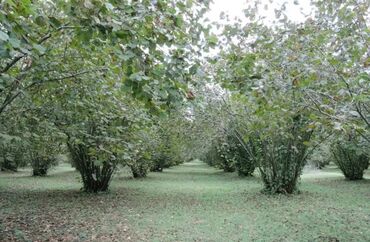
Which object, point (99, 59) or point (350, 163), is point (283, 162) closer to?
point (350, 163)

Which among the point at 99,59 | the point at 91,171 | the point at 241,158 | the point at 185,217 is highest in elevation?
the point at 99,59

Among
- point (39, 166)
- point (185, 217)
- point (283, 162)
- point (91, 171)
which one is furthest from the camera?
point (39, 166)

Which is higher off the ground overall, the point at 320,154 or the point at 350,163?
the point at 320,154

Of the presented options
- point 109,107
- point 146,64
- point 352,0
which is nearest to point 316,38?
point 352,0

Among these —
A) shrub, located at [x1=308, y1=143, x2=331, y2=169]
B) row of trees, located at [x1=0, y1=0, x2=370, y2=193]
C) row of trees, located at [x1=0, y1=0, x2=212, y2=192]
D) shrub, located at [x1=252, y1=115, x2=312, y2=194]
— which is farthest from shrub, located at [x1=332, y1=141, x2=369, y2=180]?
row of trees, located at [x1=0, y1=0, x2=212, y2=192]

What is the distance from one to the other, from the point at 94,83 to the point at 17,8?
379 centimetres

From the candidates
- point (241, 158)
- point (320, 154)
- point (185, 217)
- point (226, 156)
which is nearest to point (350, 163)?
point (320, 154)

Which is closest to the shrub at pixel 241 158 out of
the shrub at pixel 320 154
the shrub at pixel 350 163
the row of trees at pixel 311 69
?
the shrub at pixel 320 154

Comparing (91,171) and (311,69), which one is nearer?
(311,69)

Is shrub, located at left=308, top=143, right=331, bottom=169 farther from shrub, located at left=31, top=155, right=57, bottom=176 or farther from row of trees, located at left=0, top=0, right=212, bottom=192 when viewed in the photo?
shrub, located at left=31, top=155, right=57, bottom=176

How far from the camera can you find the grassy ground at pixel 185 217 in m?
7.05

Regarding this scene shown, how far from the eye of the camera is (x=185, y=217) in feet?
29.4

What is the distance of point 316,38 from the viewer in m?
5.18

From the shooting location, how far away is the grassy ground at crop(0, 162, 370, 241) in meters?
7.05
